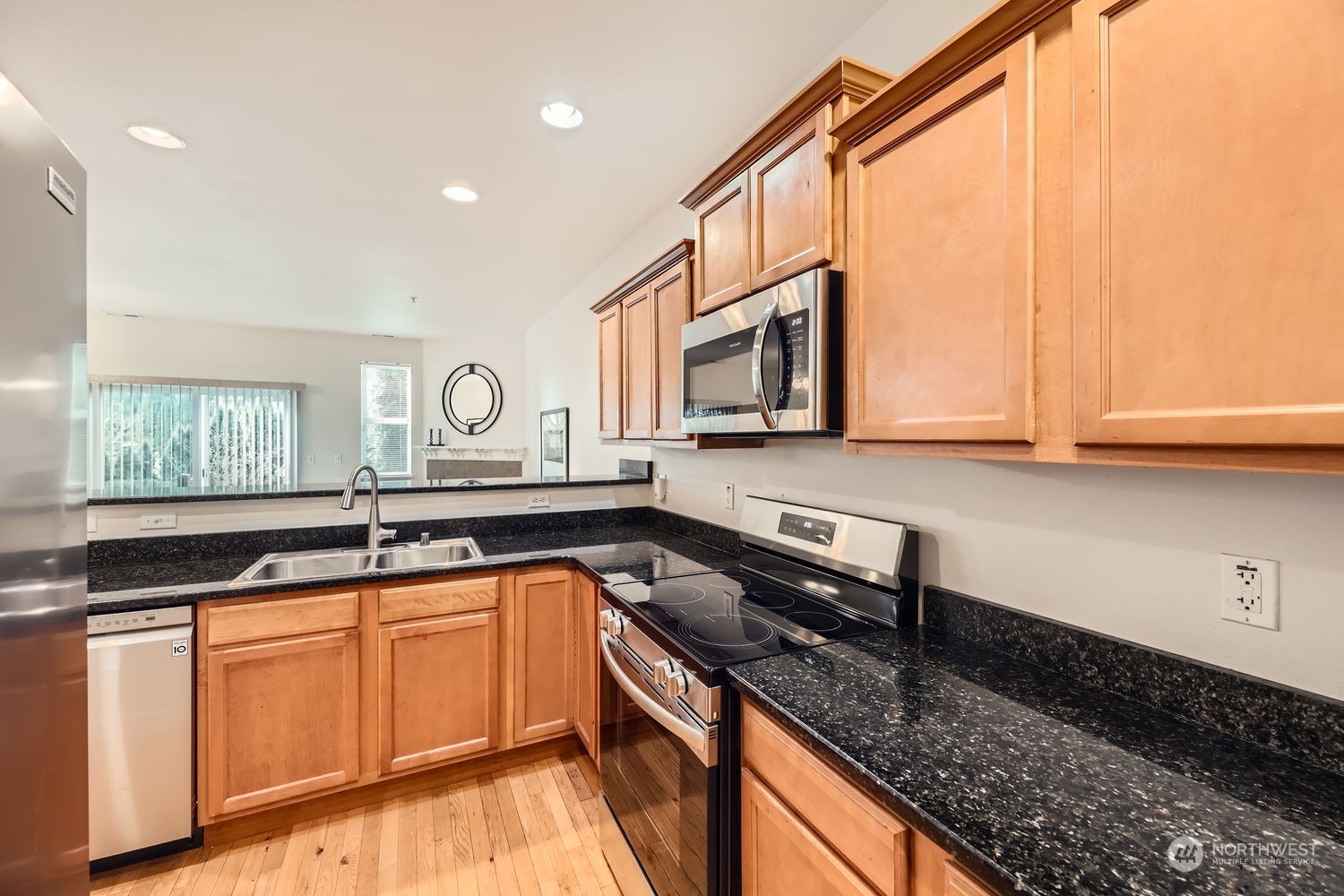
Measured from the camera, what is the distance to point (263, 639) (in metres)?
1.87

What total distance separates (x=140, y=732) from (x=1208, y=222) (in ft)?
9.30

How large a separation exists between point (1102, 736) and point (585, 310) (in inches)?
157

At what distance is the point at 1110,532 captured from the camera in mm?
1091

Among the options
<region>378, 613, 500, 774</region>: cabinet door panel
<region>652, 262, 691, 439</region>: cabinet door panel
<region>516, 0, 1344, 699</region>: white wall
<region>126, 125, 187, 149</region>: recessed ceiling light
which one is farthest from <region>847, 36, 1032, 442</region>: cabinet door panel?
<region>126, 125, 187, 149</region>: recessed ceiling light

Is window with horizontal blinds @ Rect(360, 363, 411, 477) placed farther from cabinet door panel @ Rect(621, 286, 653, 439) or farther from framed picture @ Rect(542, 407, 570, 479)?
cabinet door panel @ Rect(621, 286, 653, 439)

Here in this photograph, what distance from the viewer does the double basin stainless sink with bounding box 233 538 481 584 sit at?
220 cm

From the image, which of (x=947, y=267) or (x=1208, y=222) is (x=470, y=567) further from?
(x=1208, y=222)

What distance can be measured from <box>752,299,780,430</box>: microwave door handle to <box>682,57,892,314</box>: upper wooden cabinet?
0.37ft

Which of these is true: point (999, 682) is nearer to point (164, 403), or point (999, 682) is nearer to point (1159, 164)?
point (1159, 164)

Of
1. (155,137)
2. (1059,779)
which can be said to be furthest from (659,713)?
(155,137)

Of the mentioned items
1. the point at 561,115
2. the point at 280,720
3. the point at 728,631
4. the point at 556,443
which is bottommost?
the point at 280,720

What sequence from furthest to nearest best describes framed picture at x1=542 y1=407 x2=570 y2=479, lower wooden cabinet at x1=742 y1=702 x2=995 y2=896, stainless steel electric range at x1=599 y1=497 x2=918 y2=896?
1. framed picture at x1=542 y1=407 x2=570 y2=479
2. stainless steel electric range at x1=599 y1=497 x2=918 y2=896
3. lower wooden cabinet at x1=742 y1=702 x2=995 y2=896

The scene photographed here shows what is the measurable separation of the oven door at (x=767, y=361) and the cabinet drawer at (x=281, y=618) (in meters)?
1.45

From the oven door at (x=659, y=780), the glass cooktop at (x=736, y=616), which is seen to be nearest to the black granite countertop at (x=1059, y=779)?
the glass cooktop at (x=736, y=616)
